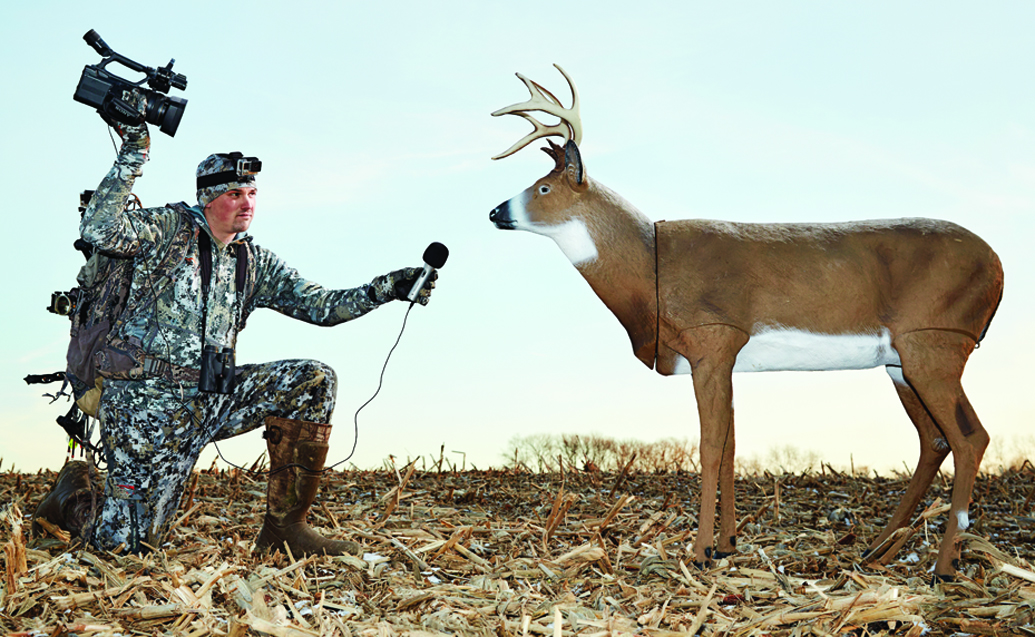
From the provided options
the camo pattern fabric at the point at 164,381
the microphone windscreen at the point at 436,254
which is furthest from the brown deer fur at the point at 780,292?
the camo pattern fabric at the point at 164,381

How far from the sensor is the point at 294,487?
4.62m

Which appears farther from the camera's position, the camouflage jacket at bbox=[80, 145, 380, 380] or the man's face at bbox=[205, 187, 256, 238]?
the man's face at bbox=[205, 187, 256, 238]

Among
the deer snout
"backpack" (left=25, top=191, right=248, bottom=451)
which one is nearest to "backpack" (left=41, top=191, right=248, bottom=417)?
→ "backpack" (left=25, top=191, right=248, bottom=451)

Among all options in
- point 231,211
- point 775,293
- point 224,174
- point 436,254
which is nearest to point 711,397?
point 775,293

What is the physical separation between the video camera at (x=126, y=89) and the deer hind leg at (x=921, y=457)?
4100 mm

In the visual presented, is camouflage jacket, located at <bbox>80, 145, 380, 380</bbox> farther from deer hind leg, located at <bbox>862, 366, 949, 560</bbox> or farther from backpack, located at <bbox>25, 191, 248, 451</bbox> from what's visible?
deer hind leg, located at <bbox>862, 366, 949, 560</bbox>

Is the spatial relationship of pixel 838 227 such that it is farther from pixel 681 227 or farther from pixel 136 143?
pixel 136 143

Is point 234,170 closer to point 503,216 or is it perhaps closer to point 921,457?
point 503,216

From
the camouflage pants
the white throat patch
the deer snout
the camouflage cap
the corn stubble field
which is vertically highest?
the camouflage cap

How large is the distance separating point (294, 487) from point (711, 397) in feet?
7.22

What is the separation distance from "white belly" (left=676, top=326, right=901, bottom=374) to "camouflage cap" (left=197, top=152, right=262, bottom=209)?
256cm

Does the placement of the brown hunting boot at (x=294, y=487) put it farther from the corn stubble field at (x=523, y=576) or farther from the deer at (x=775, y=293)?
the deer at (x=775, y=293)

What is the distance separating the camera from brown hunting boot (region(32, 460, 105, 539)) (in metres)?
4.95

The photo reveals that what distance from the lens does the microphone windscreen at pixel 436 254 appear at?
15.7 ft
